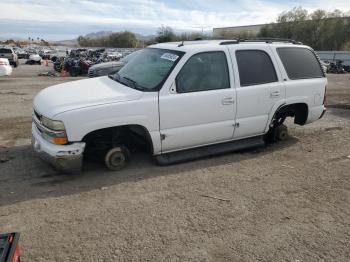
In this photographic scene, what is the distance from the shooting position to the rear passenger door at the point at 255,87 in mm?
5680

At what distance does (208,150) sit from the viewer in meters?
5.68

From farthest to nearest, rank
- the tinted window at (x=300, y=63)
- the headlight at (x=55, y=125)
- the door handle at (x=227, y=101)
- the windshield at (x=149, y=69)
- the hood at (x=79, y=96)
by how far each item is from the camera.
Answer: the tinted window at (x=300, y=63) → the door handle at (x=227, y=101) → the windshield at (x=149, y=69) → the hood at (x=79, y=96) → the headlight at (x=55, y=125)

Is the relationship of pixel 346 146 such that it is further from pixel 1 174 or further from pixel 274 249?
pixel 1 174

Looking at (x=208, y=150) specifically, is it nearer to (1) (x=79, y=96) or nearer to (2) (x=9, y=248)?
(1) (x=79, y=96)

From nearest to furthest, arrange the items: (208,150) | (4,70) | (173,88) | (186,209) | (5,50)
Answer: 1. (186,209)
2. (173,88)
3. (208,150)
4. (4,70)
5. (5,50)

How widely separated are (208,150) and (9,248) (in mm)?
3565

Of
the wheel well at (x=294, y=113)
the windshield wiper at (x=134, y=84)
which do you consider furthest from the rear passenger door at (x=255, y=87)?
the windshield wiper at (x=134, y=84)

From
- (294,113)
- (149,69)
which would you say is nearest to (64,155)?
(149,69)

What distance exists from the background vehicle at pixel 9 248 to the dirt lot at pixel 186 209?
1.86 feet

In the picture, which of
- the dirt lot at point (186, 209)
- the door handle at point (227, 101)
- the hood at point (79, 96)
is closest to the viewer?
the dirt lot at point (186, 209)

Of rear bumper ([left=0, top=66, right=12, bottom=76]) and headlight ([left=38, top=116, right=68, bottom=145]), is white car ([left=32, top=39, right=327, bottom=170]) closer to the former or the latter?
headlight ([left=38, top=116, right=68, bottom=145])

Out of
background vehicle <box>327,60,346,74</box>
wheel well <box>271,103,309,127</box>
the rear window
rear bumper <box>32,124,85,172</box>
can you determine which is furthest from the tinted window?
background vehicle <box>327,60,346,74</box>

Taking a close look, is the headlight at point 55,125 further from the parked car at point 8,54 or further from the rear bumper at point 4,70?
the parked car at point 8,54

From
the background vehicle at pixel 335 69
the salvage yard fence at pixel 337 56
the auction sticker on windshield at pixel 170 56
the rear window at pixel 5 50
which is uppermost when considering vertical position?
the auction sticker on windshield at pixel 170 56
